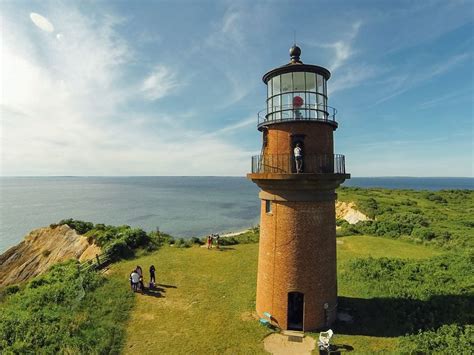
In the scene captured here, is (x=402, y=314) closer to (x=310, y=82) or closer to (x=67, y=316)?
(x=310, y=82)

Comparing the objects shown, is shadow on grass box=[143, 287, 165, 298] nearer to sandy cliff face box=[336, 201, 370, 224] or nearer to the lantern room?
the lantern room

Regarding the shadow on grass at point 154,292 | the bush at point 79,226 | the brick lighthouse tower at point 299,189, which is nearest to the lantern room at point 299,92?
the brick lighthouse tower at point 299,189

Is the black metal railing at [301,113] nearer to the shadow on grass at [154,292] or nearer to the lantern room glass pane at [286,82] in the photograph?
the lantern room glass pane at [286,82]

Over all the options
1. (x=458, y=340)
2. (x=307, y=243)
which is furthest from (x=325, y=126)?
(x=458, y=340)

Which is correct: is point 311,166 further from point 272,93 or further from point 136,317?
point 136,317

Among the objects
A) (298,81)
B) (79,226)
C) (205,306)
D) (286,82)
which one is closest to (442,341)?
(205,306)

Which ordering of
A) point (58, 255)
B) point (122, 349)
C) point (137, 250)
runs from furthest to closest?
point (58, 255) < point (137, 250) < point (122, 349)
